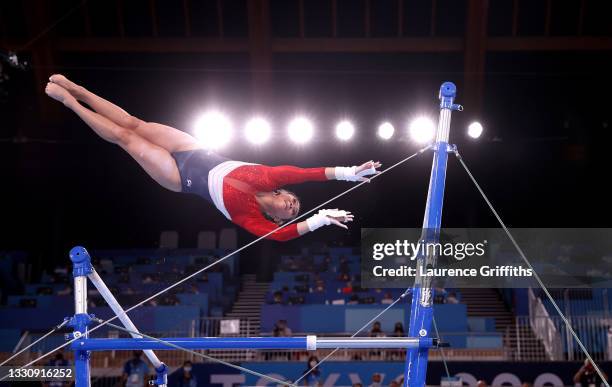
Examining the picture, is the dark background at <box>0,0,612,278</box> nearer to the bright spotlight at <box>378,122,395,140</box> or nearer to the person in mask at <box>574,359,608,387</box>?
the bright spotlight at <box>378,122,395,140</box>

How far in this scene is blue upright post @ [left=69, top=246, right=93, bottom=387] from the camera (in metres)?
3.96

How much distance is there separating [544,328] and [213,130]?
539 cm

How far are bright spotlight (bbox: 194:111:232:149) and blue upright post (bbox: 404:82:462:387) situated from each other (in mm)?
4405

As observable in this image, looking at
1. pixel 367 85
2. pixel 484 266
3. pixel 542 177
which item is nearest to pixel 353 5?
pixel 367 85

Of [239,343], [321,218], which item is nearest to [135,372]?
[321,218]

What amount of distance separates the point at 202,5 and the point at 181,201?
3.54 m

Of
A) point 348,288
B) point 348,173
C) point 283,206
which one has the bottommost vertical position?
point 348,288

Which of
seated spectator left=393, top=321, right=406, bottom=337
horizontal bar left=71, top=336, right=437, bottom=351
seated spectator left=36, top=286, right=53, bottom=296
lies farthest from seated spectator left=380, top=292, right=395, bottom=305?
horizontal bar left=71, top=336, right=437, bottom=351

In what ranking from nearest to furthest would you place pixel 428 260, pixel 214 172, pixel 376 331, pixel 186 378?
pixel 428 260, pixel 214 172, pixel 186 378, pixel 376 331

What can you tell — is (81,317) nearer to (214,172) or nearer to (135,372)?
(214,172)

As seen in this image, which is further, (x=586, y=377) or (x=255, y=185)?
(x=586, y=377)

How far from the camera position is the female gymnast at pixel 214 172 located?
26.1ft

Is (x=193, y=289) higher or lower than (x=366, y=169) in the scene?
lower

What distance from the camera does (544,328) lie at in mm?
10445
